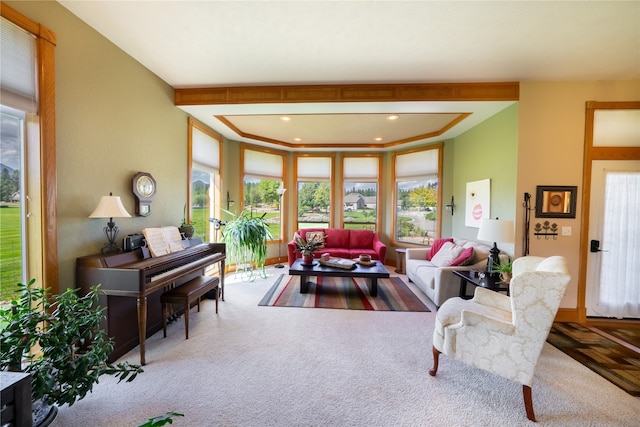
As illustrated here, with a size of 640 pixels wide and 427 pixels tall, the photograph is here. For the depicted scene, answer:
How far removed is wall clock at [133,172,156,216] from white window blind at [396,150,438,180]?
476 cm

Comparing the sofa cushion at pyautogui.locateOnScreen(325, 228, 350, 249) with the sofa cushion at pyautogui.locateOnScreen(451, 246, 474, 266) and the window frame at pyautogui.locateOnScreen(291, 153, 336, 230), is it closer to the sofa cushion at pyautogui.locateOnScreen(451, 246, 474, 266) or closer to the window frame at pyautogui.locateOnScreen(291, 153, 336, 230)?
the window frame at pyautogui.locateOnScreen(291, 153, 336, 230)

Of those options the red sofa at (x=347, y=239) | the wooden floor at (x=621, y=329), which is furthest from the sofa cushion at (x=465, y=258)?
the red sofa at (x=347, y=239)

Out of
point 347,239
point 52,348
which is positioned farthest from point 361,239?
point 52,348

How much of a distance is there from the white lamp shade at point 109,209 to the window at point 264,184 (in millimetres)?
3088

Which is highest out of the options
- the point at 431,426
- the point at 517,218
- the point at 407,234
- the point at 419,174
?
the point at 419,174

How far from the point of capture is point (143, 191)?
110 inches

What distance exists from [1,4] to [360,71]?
2873mm

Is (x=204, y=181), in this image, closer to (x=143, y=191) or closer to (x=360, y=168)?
(x=143, y=191)

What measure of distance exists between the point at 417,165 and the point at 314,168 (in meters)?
2.35

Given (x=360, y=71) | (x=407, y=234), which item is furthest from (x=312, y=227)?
(x=360, y=71)

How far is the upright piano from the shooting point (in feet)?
6.89

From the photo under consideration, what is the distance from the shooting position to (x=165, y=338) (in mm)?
2584

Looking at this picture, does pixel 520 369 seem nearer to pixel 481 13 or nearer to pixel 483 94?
pixel 481 13

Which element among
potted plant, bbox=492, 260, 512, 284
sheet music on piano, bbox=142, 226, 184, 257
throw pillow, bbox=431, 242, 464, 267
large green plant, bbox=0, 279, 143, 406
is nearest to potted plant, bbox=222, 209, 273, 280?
sheet music on piano, bbox=142, 226, 184, 257
